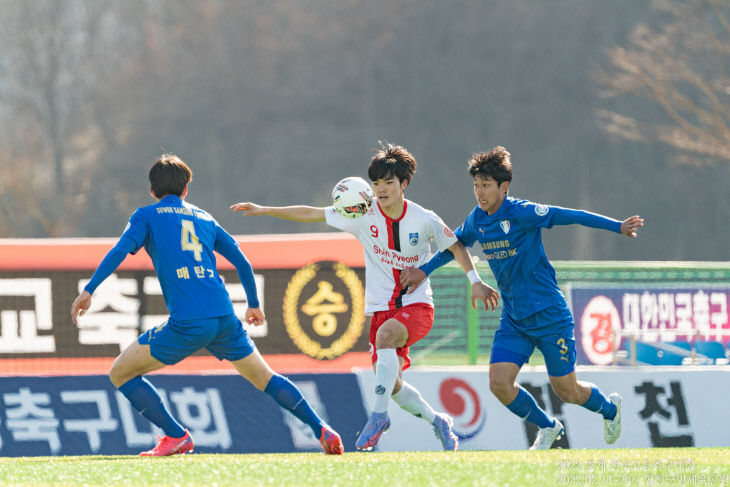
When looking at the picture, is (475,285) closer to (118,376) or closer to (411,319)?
(411,319)

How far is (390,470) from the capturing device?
659 cm

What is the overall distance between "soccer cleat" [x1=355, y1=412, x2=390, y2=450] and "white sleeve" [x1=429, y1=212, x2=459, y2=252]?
1197 mm

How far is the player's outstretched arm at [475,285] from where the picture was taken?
26.0ft

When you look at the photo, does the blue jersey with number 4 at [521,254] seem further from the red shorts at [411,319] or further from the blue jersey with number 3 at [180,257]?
the blue jersey with number 3 at [180,257]

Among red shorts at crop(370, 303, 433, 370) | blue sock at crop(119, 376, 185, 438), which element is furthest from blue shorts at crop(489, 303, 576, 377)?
blue sock at crop(119, 376, 185, 438)

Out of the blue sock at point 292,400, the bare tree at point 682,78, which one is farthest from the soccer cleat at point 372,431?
the bare tree at point 682,78

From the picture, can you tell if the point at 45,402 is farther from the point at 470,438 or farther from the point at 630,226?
the point at 630,226

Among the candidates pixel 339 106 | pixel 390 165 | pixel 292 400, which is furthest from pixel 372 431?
pixel 339 106

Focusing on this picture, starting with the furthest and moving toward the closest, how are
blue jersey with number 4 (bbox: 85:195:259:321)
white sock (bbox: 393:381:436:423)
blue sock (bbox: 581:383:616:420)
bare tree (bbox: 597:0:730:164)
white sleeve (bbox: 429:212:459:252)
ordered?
bare tree (bbox: 597:0:730:164)
white sock (bbox: 393:381:436:423)
blue sock (bbox: 581:383:616:420)
white sleeve (bbox: 429:212:459:252)
blue jersey with number 4 (bbox: 85:195:259:321)

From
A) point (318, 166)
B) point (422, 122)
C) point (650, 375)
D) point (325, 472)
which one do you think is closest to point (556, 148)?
point (422, 122)

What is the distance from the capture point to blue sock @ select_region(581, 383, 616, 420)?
8266 mm

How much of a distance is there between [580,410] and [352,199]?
10.0 feet

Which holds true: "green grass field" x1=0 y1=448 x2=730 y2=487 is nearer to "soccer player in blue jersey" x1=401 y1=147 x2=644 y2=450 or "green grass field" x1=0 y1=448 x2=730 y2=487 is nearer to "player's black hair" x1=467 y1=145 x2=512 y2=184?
"soccer player in blue jersey" x1=401 y1=147 x2=644 y2=450

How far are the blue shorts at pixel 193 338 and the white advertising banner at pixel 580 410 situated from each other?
2677 millimetres
